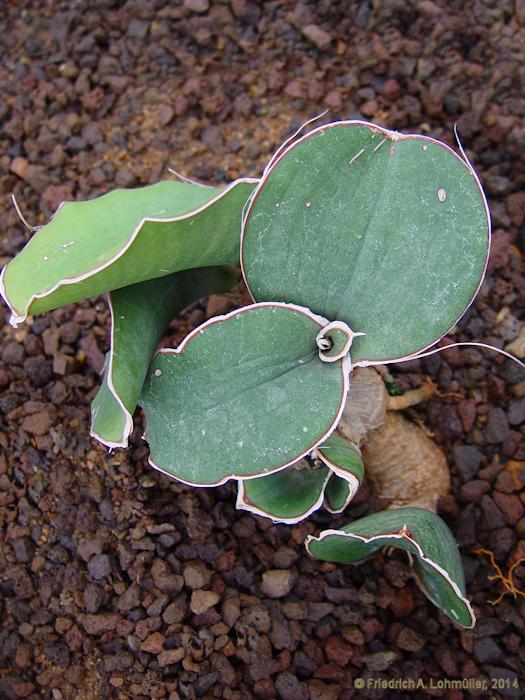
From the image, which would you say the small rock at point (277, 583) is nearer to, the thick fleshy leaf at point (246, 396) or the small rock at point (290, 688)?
the small rock at point (290, 688)

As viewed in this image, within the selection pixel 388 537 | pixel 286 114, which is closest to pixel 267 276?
pixel 388 537

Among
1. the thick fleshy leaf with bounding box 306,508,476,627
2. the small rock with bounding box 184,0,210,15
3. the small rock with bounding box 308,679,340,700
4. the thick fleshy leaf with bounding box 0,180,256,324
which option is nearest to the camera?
the thick fleshy leaf with bounding box 0,180,256,324

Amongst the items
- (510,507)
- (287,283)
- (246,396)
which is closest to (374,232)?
(287,283)

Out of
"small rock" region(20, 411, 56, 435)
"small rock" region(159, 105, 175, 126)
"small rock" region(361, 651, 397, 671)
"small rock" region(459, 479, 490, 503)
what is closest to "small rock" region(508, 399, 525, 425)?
"small rock" region(459, 479, 490, 503)

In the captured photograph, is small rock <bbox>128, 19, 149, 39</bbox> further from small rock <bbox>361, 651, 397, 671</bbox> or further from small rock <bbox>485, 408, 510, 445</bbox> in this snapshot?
small rock <bbox>361, 651, 397, 671</bbox>

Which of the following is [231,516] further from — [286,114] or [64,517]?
[286,114]
